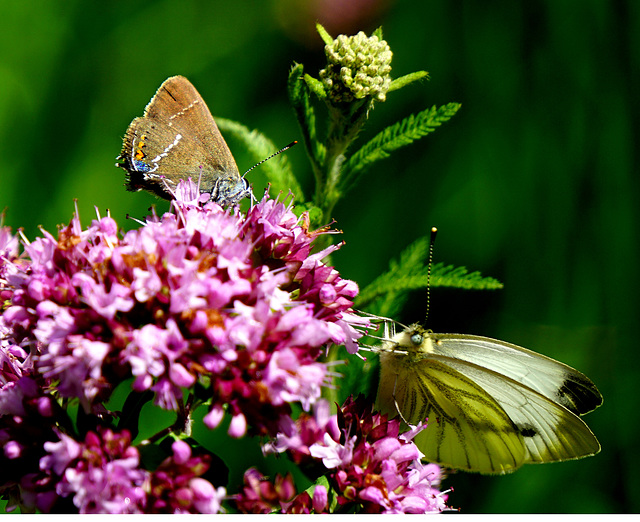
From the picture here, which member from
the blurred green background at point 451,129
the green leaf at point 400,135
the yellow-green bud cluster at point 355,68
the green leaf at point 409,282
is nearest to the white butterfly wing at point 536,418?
the green leaf at point 409,282

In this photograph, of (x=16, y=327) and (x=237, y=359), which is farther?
(x=16, y=327)

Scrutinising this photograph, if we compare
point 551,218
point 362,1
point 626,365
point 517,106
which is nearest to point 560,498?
point 626,365

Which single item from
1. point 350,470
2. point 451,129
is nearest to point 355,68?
point 350,470

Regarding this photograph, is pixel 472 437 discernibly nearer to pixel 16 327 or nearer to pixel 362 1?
pixel 16 327

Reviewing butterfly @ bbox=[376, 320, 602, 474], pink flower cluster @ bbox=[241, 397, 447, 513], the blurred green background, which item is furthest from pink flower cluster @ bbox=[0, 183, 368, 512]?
the blurred green background

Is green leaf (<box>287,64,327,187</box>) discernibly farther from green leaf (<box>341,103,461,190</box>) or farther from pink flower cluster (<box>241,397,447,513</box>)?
pink flower cluster (<box>241,397,447,513</box>)

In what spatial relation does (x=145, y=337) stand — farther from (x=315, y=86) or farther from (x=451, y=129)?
(x=451, y=129)

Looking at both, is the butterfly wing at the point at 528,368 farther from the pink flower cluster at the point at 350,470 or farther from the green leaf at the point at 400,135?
the green leaf at the point at 400,135
